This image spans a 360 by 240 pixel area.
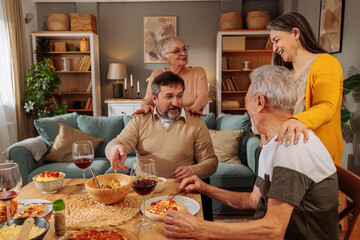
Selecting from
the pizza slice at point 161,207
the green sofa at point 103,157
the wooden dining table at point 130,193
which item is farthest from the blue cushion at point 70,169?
the pizza slice at point 161,207

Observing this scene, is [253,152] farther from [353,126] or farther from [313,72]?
[313,72]

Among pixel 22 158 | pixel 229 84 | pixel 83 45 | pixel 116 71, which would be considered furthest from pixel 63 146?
pixel 229 84

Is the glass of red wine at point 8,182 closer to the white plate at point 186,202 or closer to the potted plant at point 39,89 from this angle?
the white plate at point 186,202

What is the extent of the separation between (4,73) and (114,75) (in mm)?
1741

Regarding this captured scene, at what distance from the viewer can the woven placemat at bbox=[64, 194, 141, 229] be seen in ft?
3.40

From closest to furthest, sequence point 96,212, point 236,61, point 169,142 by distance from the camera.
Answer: point 96,212, point 169,142, point 236,61

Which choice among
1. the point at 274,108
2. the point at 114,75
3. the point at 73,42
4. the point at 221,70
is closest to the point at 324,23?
the point at 221,70

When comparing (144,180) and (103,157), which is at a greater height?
(144,180)

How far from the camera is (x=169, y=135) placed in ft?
6.24

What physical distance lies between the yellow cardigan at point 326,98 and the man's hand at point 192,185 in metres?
0.59

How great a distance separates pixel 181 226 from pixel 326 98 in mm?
1004

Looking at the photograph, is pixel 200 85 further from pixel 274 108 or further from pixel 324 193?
pixel 324 193

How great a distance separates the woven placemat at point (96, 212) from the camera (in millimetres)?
1037

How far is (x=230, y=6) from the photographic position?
550cm
